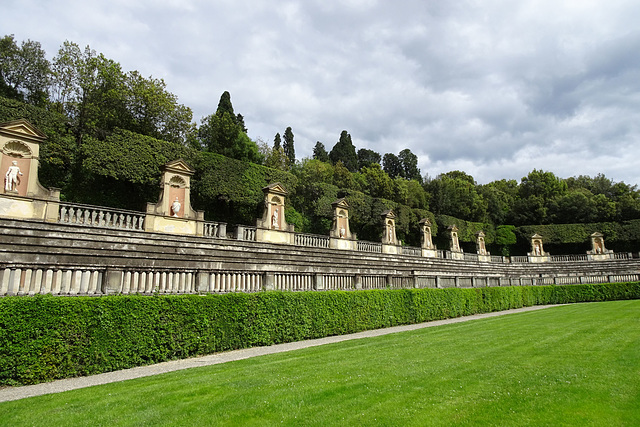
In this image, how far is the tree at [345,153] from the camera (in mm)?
67312

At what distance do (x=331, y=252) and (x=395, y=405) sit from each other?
1723cm

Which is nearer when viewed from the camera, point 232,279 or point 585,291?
point 232,279

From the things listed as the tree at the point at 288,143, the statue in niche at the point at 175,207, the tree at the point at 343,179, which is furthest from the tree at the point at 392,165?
the statue in niche at the point at 175,207

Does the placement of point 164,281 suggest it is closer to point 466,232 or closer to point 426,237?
point 426,237

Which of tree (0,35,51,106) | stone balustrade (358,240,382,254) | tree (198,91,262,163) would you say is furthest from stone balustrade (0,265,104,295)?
tree (198,91,262,163)

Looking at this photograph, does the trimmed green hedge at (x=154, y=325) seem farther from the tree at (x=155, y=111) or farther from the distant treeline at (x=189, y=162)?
the tree at (x=155, y=111)

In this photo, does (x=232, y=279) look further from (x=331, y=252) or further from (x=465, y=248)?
(x=465, y=248)

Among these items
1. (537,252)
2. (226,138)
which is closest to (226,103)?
(226,138)

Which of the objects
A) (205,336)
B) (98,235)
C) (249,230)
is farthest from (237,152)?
(205,336)

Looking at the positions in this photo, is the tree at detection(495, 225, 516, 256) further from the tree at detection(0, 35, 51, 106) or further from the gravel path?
the tree at detection(0, 35, 51, 106)

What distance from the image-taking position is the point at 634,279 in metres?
34.1

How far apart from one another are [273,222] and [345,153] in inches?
1914

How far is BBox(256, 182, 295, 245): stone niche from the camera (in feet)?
66.5

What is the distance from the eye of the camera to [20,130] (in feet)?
46.5
